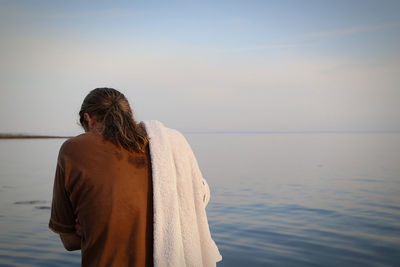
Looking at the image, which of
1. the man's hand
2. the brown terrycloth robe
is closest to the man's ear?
the brown terrycloth robe

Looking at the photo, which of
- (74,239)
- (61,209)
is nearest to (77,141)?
(61,209)

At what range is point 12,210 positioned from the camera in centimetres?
923

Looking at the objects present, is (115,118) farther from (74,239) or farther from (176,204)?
(74,239)

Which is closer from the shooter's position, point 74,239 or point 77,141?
point 77,141

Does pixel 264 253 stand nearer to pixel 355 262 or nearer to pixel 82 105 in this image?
pixel 355 262

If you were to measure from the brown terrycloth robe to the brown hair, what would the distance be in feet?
0.15

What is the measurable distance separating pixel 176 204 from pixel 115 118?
53cm

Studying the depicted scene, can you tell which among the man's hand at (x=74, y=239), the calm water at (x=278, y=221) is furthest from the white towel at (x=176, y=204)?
the calm water at (x=278, y=221)

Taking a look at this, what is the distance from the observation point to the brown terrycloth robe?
5.37 ft

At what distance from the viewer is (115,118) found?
5.84 ft

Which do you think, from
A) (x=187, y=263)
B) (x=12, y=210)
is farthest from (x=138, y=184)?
(x=12, y=210)

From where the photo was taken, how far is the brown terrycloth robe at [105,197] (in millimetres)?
1636

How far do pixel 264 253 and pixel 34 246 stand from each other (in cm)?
414

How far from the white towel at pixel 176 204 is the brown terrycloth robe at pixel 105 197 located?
0.26 ft
